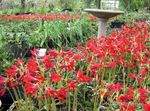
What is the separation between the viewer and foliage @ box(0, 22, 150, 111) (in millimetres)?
1822

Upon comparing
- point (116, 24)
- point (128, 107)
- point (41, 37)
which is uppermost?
point (128, 107)

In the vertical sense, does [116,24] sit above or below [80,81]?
below

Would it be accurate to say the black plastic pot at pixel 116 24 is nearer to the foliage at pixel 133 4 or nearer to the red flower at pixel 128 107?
the foliage at pixel 133 4

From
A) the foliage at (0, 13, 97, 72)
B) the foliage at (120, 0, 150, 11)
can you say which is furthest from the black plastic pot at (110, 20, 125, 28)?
the foliage at (120, 0, 150, 11)

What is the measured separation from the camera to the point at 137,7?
15438 mm

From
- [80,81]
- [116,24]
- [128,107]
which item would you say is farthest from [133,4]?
[128,107]

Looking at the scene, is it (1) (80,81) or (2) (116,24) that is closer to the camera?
(1) (80,81)

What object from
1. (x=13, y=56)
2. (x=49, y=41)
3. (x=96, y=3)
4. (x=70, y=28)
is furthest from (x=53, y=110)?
(x=96, y=3)

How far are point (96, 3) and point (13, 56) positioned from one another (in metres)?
13.5

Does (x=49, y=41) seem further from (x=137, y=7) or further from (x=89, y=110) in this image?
(x=137, y=7)

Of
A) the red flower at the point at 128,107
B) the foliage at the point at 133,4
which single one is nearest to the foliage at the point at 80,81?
the red flower at the point at 128,107

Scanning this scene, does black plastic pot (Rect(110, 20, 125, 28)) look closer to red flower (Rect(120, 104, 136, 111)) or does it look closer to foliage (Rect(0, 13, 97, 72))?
foliage (Rect(0, 13, 97, 72))

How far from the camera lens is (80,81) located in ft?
6.12

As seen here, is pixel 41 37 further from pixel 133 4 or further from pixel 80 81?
pixel 133 4
